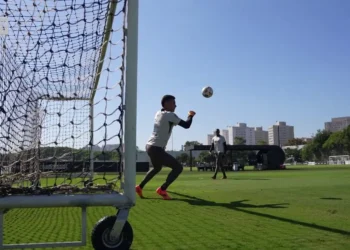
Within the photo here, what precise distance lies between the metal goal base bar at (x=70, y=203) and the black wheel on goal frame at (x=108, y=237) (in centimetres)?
6

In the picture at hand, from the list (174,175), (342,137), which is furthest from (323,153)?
(174,175)

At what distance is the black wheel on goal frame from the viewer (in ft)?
9.87

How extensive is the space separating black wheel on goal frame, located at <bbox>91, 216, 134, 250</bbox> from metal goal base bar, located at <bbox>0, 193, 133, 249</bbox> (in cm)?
6

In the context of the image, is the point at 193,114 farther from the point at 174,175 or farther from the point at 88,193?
the point at 88,193

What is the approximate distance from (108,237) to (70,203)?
421 mm

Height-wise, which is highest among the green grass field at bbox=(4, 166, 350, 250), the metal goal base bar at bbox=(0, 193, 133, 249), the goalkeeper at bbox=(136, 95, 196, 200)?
the goalkeeper at bbox=(136, 95, 196, 200)

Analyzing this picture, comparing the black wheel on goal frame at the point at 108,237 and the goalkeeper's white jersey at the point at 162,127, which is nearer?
the black wheel on goal frame at the point at 108,237

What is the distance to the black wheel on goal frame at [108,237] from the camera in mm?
3008

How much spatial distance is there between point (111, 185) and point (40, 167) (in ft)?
11.5

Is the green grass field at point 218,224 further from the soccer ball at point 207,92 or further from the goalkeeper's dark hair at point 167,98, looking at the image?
the soccer ball at point 207,92

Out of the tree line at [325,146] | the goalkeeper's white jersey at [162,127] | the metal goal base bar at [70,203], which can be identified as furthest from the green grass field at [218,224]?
the tree line at [325,146]

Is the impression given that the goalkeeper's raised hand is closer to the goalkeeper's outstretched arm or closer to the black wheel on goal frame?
the goalkeeper's outstretched arm

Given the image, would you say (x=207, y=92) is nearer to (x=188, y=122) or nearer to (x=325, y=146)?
(x=188, y=122)

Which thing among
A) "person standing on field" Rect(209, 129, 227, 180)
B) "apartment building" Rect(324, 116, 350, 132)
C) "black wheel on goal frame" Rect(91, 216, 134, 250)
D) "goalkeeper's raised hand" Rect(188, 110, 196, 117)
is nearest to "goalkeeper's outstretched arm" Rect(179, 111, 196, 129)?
"goalkeeper's raised hand" Rect(188, 110, 196, 117)
